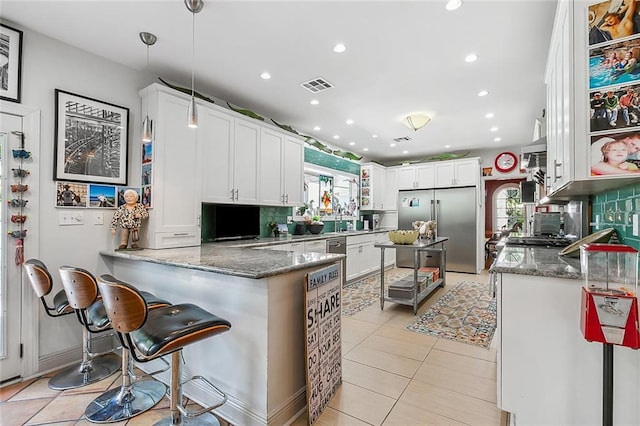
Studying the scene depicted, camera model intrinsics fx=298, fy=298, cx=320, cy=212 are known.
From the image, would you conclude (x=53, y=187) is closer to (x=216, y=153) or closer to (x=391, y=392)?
(x=216, y=153)

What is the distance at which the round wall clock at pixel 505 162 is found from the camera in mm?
6391

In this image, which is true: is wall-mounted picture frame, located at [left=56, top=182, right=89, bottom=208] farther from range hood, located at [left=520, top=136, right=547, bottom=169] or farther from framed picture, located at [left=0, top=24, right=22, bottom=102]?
range hood, located at [left=520, top=136, right=547, bottom=169]

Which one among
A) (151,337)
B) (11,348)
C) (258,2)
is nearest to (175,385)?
(151,337)

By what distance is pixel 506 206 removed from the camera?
7.53 metres

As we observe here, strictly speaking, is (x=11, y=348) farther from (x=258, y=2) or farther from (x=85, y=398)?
(x=258, y=2)

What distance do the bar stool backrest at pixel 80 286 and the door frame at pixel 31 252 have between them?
2.76ft

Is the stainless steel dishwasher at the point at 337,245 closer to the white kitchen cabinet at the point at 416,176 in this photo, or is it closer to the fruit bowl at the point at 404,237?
the fruit bowl at the point at 404,237

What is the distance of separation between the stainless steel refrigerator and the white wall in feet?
18.0

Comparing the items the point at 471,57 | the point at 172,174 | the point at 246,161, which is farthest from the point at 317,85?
the point at 172,174

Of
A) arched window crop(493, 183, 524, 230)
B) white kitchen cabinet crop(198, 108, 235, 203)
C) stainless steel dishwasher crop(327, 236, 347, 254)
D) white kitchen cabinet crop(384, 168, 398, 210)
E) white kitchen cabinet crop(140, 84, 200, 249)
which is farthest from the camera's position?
white kitchen cabinet crop(384, 168, 398, 210)

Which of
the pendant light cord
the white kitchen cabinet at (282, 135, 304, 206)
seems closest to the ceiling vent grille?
the white kitchen cabinet at (282, 135, 304, 206)

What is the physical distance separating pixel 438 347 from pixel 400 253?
433cm

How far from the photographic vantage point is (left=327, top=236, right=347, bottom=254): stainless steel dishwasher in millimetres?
4872

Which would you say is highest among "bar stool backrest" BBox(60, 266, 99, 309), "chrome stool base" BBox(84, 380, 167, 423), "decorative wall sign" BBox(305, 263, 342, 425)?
"bar stool backrest" BBox(60, 266, 99, 309)
